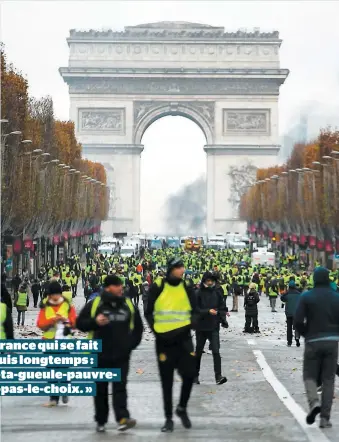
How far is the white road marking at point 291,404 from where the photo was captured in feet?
43.5

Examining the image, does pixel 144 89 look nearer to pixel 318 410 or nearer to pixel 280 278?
pixel 280 278

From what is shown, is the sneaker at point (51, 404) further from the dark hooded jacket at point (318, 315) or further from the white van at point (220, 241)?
the white van at point (220, 241)

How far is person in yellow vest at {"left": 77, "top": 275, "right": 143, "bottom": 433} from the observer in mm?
12961

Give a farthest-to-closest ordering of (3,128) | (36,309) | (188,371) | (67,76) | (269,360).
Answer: (67,76)
(3,128)
(36,309)
(269,360)
(188,371)

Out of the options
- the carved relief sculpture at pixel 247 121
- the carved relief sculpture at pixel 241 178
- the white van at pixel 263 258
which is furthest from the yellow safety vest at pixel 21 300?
the carved relief sculpture at pixel 247 121

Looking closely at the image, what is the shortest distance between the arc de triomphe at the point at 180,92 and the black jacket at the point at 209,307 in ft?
312

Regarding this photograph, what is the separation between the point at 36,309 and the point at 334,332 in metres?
32.6

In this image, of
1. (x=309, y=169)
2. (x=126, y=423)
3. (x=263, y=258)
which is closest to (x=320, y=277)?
(x=126, y=423)

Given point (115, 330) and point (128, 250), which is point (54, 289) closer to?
point (115, 330)

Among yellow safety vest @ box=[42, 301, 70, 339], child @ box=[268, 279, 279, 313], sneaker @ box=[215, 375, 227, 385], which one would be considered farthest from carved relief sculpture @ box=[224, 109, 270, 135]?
yellow safety vest @ box=[42, 301, 70, 339]

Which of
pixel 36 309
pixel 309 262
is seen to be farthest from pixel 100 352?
pixel 309 262

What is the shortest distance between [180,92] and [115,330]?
103812mm

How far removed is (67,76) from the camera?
114062mm

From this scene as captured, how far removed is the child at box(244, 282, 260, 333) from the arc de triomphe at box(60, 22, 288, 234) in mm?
81077
